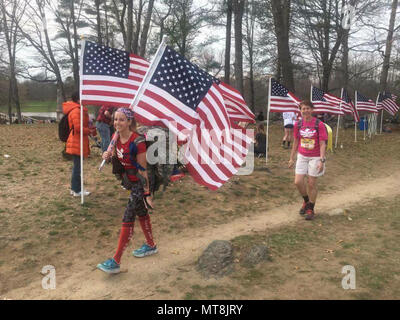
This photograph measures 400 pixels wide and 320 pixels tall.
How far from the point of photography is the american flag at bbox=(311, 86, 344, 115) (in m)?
12.6

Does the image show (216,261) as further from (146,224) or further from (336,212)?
(336,212)

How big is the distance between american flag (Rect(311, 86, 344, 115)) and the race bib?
23.9ft

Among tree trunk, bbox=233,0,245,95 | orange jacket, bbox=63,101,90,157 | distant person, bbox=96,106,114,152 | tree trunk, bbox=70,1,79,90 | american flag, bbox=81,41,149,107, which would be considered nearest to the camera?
american flag, bbox=81,41,149,107

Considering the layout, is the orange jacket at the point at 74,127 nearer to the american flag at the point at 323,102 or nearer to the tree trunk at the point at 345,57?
the american flag at the point at 323,102

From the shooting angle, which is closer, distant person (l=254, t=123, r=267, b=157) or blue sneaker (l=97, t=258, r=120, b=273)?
blue sneaker (l=97, t=258, r=120, b=273)

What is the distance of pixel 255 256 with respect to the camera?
14.1 ft

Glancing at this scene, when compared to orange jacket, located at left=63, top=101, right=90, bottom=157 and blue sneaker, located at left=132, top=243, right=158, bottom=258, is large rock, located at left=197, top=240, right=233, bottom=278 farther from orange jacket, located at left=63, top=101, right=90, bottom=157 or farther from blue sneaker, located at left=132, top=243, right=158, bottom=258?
orange jacket, located at left=63, top=101, right=90, bottom=157

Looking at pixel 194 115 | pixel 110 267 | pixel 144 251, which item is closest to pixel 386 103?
pixel 194 115

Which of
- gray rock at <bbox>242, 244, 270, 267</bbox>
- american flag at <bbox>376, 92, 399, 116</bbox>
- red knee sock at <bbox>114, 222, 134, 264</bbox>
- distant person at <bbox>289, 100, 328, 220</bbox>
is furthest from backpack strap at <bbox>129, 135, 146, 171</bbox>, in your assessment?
american flag at <bbox>376, 92, 399, 116</bbox>

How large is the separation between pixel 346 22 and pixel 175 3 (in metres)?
10.8

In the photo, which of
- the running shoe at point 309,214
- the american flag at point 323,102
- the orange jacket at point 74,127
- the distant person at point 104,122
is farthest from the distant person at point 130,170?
the american flag at point 323,102

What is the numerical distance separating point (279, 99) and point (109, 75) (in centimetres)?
601

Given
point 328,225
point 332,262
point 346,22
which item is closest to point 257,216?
point 328,225

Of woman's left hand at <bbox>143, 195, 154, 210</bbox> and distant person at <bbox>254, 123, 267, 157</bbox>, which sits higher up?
distant person at <bbox>254, 123, 267, 157</bbox>
